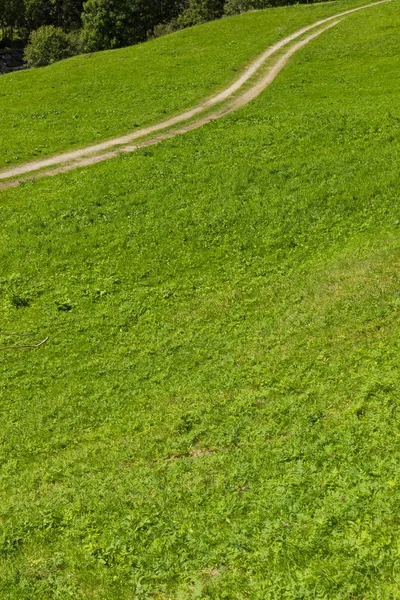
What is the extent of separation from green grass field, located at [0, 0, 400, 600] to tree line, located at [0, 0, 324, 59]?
55917mm

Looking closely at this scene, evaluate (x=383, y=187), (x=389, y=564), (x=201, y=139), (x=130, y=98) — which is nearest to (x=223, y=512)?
(x=389, y=564)

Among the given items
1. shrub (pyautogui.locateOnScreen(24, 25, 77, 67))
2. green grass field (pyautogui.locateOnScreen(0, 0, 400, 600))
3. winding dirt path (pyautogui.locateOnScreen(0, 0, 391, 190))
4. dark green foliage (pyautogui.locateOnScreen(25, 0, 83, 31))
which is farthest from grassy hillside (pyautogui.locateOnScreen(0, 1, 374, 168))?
dark green foliage (pyautogui.locateOnScreen(25, 0, 83, 31))

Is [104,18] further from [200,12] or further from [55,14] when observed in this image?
[55,14]

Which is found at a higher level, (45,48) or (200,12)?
(200,12)

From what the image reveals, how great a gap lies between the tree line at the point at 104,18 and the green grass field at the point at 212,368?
55.9 metres

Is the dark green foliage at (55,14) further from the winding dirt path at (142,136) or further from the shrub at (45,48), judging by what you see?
the winding dirt path at (142,136)

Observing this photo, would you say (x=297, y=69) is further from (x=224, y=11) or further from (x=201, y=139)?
(x=224, y=11)

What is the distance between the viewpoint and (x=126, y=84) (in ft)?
132

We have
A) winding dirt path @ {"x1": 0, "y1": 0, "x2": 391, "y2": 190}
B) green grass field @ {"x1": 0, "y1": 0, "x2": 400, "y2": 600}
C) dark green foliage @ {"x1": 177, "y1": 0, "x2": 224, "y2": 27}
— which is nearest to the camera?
green grass field @ {"x1": 0, "y1": 0, "x2": 400, "y2": 600}

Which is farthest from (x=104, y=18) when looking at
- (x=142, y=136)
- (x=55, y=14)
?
(x=142, y=136)

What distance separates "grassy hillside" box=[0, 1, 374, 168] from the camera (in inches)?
1299

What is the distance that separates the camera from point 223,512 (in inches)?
395

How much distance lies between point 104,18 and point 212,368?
2924 inches

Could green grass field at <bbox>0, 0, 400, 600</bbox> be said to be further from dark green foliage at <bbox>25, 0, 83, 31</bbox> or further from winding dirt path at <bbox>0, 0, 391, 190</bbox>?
dark green foliage at <bbox>25, 0, 83, 31</bbox>
